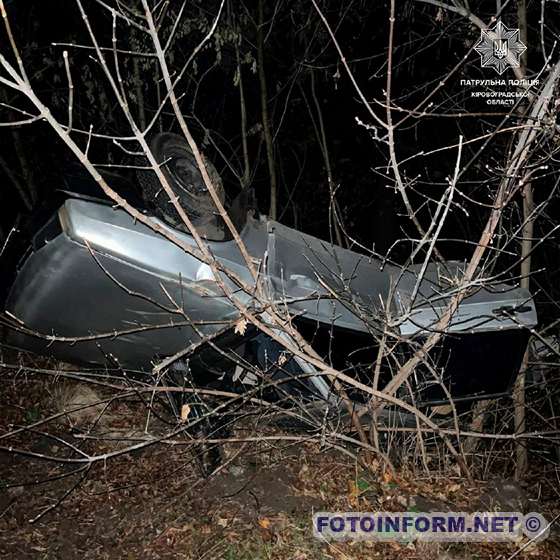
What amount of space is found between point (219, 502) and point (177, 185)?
83.2 inches

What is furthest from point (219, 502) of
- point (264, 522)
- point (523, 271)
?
point (523, 271)

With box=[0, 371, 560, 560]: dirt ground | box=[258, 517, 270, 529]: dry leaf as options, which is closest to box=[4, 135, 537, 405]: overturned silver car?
box=[0, 371, 560, 560]: dirt ground

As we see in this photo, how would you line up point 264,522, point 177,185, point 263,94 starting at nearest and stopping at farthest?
point 264,522 → point 177,185 → point 263,94

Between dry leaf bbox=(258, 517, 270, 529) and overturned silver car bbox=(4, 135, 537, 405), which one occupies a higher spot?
overturned silver car bbox=(4, 135, 537, 405)

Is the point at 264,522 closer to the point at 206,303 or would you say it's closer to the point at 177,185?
the point at 206,303

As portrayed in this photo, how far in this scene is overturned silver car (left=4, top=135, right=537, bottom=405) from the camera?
3660 mm

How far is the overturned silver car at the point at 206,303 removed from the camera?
3.66 metres

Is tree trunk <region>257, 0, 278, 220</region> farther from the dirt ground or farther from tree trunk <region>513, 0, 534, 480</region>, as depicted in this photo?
the dirt ground

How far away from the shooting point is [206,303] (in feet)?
12.6

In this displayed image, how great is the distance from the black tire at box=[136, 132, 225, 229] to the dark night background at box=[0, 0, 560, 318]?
2.24 m

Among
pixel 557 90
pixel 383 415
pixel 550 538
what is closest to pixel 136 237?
pixel 383 415

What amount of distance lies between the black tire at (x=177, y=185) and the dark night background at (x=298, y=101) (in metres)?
2.24

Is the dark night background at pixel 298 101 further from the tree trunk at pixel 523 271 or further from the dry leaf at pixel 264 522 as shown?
the dry leaf at pixel 264 522

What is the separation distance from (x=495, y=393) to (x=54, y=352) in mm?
3279
